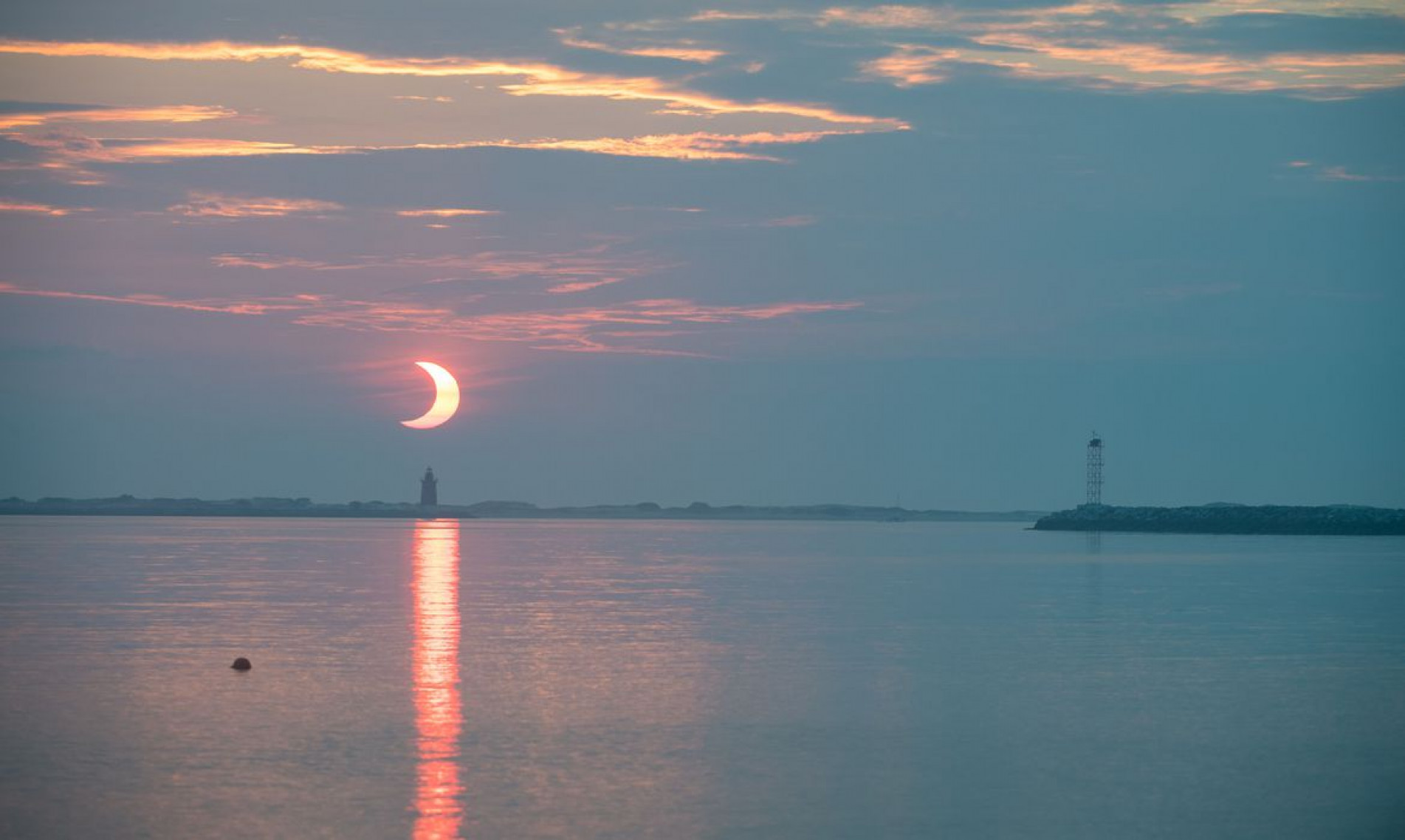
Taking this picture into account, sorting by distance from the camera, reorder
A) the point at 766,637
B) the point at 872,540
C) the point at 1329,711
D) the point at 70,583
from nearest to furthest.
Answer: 1. the point at 1329,711
2. the point at 766,637
3. the point at 70,583
4. the point at 872,540

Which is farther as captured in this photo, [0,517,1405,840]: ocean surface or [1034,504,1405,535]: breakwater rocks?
[1034,504,1405,535]: breakwater rocks

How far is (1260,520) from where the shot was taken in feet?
557

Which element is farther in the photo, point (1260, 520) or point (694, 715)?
point (1260, 520)

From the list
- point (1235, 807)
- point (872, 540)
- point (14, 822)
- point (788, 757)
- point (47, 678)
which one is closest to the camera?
point (14, 822)

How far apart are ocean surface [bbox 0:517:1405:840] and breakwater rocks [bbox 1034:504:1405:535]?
388 feet

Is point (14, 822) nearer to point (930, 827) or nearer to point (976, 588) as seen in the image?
point (930, 827)

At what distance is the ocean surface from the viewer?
1922cm

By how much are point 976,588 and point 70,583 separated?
118 feet

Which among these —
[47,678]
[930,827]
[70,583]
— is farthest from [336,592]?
[930,827]

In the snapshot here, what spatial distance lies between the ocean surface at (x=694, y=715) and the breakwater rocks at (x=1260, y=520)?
388 ft

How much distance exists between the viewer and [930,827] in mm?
18656

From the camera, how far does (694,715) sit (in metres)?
26.3

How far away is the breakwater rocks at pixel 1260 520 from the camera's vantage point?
16738 cm

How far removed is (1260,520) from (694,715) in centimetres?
15628
